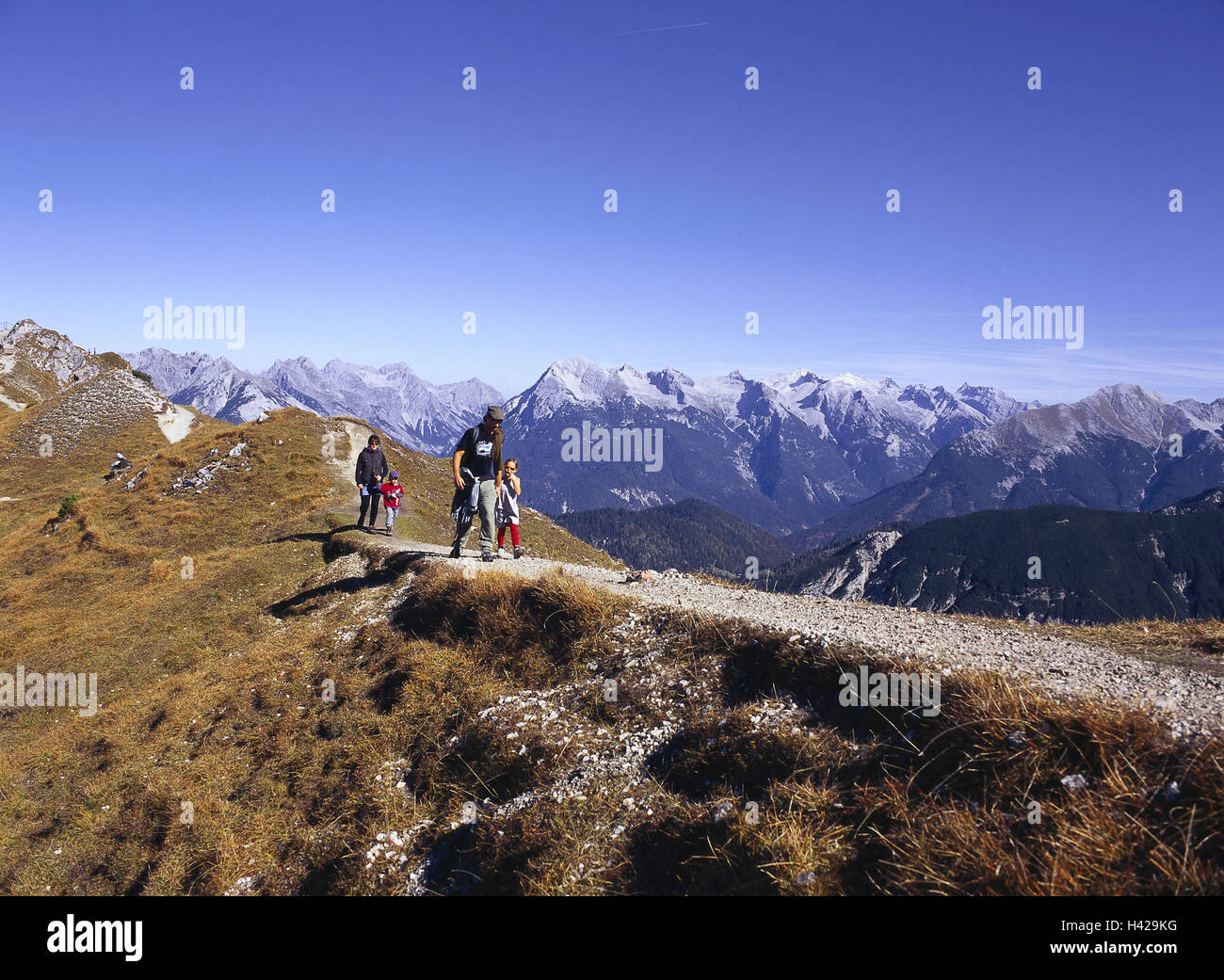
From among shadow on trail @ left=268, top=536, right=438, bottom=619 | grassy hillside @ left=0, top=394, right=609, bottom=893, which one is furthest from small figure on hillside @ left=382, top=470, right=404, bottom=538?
shadow on trail @ left=268, top=536, right=438, bottom=619

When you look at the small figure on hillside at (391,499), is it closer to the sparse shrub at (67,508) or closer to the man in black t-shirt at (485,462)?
the man in black t-shirt at (485,462)

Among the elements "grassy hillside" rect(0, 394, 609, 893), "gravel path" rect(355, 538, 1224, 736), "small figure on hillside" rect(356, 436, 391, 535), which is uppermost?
"small figure on hillside" rect(356, 436, 391, 535)

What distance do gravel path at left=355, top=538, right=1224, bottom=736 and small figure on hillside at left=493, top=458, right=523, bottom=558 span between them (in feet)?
16.4

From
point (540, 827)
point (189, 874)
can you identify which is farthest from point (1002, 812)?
point (189, 874)

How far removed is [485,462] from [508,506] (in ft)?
8.38

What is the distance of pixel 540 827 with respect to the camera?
306 inches

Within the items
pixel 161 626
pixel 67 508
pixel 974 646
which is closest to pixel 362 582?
pixel 161 626

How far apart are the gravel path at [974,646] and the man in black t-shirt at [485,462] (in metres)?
4.44

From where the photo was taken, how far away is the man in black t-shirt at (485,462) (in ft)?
54.3

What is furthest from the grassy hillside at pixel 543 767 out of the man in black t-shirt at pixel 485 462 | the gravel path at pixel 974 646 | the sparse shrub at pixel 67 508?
the sparse shrub at pixel 67 508

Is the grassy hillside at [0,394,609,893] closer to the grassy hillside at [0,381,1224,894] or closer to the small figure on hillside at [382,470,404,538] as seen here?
the grassy hillside at [0,381,1224,894]

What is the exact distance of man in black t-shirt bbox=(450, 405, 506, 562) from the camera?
16.6m
